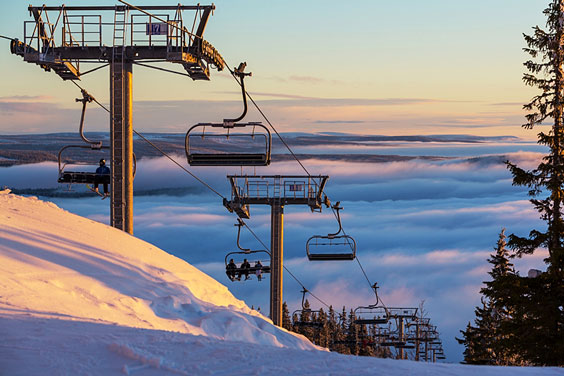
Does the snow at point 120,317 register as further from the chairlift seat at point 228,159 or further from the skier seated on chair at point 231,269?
the skier seated on chair at point 231,269

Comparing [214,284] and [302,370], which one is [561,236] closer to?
[214,284]

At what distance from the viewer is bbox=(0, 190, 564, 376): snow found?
35.6 ft

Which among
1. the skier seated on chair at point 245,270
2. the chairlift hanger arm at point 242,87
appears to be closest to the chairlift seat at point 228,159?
the chairlift hanger arm at point 242,87

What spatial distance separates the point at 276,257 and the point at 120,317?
15774 millimetres

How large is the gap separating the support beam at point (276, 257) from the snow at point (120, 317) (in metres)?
8.05

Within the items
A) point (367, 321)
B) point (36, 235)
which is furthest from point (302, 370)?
point (367, 321)

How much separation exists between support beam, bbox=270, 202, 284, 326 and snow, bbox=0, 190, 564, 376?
8.05m

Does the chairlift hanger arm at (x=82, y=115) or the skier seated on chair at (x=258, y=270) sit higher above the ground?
the chairlift hanger arm at (x=82, y=115)

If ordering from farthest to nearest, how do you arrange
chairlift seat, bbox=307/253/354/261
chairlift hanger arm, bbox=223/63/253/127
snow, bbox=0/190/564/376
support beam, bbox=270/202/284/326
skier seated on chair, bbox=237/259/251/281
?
skier seated on chair, bbox=237/259/251/281 → chairlift seat, bbox=307/253/354/261 → support beam, bbox=270/202/284/326 → chairlift hanger arm, bbox=223/63/253/127 → snow, bbox=0/190/564/376

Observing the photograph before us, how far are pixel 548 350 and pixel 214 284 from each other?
1440 cm

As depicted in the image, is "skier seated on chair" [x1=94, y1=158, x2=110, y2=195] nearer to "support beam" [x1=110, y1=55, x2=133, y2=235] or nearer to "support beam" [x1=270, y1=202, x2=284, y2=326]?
"support beam" [x1=110, y1=55, x2=133, y2=235]

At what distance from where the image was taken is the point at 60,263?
17.1 m

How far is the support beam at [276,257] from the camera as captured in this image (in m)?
29.7

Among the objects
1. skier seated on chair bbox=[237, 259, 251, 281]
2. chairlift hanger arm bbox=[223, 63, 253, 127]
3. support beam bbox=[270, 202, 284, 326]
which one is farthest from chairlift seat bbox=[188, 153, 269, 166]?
skier seated on chair bbox=[237, 259, 251, 281]
